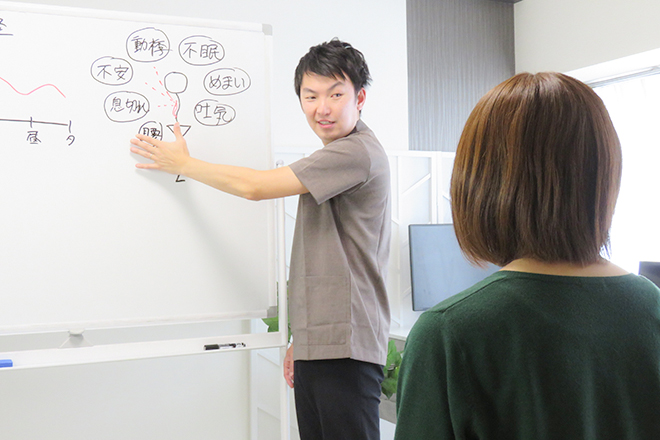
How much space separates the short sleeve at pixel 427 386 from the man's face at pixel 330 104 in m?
0.95

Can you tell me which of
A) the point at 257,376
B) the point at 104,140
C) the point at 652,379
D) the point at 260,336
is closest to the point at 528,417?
the point at 652,379

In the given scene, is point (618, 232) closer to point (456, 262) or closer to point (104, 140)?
point (456, 262)

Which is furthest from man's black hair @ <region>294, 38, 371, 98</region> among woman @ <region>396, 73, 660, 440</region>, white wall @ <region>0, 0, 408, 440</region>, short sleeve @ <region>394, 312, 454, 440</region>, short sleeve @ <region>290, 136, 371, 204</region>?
short sleeve @ <region>394, 312, 454, 440</region>

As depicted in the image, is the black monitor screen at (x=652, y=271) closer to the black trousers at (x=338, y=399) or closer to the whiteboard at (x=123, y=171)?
the black trousers at (x=338, y=399)

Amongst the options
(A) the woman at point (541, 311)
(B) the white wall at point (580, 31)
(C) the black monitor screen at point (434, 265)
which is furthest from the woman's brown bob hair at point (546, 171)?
(B) the white wall at point (580, 31)

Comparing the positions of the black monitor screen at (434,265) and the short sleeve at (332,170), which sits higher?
the short sleeve at (332,170)

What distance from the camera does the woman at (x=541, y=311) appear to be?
54 cm

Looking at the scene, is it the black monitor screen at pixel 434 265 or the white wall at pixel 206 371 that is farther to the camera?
the black monitor screen at pixel 434 265

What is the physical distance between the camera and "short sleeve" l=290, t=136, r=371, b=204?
1.31 m

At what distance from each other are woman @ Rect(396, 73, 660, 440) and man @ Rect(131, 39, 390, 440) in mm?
756

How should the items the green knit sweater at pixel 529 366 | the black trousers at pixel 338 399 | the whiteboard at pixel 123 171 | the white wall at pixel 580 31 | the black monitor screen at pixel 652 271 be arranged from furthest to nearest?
the white wall at pixel 580 31 < the black monitor screen at pixel 652 271 < the whiteboard at pixel 123 171 < the black trousers at pixel 338 399 < the green knit sweater at pixel 529 366

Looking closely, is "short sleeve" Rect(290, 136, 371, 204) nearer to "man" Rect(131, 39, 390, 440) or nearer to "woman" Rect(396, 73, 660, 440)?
"man" Rect(131, 39, 390, 440)

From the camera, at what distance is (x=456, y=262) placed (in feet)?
9.07

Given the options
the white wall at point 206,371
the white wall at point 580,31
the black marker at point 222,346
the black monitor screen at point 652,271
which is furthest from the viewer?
the white wall at point 580,31
